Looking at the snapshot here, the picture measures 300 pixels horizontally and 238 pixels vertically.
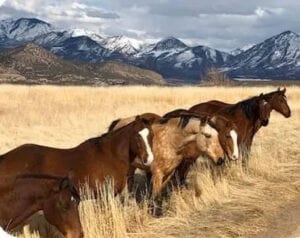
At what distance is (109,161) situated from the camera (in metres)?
7.84

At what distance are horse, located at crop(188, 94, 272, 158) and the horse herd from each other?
0.10ft

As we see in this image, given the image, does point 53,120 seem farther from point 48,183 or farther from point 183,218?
point 48,183

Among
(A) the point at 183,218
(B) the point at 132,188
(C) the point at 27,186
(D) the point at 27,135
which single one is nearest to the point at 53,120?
(D) the point at 27,135

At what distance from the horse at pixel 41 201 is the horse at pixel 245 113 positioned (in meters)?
5.92

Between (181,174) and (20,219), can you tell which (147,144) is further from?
(181,174)

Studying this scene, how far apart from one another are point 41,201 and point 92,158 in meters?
1.36

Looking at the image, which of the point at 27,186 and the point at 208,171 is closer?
the point at 27,186

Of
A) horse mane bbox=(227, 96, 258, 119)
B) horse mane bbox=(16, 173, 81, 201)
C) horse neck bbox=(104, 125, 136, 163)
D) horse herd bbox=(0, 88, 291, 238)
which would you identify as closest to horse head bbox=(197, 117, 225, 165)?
horse herd bbox=(0, 88, 291, 238)

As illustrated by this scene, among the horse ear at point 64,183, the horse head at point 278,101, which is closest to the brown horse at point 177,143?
the horse ear at point 64,183

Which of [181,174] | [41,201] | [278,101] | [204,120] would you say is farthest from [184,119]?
[278,101]

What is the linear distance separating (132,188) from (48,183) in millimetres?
3819

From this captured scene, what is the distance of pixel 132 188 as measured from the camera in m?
10.2

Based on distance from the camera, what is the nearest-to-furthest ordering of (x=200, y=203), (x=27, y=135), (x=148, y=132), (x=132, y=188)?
(x=148, y=132)
(x=200, y=203)
(x=132, y=188)
(x=27, y=135)

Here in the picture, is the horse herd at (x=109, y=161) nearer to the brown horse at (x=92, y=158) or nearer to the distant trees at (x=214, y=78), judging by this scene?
the brown horse at (x=92, y=158)
